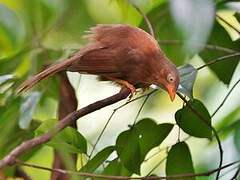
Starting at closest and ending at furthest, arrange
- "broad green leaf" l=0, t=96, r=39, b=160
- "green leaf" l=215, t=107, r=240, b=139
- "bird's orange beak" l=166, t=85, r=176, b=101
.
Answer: "bird's orange beak" l=166, t=85, r=176, b=101
"broad green leaf" l=0, t=96, r=39, b=160
"green leaf" l=215, t=107, r=240, b=139

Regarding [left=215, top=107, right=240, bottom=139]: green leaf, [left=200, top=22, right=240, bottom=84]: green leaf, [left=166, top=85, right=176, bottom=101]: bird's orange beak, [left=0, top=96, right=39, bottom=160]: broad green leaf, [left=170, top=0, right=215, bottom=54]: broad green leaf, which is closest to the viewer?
[left=170, top=0, right=215, bottom=54]: broad green leaf

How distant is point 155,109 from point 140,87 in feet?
2.31

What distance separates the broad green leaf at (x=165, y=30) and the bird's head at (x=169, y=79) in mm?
200

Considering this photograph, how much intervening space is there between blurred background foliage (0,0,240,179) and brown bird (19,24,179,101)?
35 millimetres

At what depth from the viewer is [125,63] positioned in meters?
0.95

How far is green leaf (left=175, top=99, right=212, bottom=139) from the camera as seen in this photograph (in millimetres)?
1017

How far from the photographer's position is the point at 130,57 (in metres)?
0.95

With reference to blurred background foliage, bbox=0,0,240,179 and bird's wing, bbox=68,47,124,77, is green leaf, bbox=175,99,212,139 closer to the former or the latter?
blurred background foliage, bbox=0,0,240,179

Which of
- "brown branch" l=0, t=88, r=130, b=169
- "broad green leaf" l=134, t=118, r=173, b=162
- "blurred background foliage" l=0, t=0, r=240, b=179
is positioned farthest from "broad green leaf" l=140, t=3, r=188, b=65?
"brown branch" l=0, t=88, r=130, b=169

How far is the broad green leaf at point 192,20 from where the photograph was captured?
693 mm

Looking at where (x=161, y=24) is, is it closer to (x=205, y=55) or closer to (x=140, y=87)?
(x=205, y=55)

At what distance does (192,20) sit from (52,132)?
20cm

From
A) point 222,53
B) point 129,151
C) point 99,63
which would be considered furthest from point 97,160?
point 222,53

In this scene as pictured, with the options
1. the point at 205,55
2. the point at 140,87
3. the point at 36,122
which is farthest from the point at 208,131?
the point at 36,122
